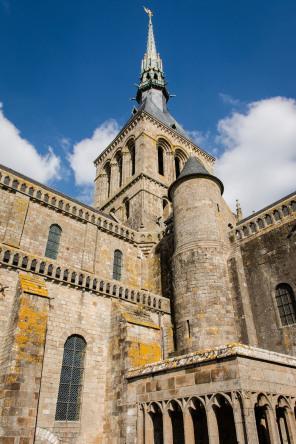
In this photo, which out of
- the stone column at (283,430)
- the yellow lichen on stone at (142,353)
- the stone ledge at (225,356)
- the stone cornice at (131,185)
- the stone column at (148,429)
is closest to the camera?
the stone ledge at (225,356)

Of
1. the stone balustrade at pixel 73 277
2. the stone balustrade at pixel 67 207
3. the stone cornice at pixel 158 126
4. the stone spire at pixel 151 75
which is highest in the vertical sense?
the stone spire at pixel 151 75

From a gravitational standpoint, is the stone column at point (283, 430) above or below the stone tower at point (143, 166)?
below

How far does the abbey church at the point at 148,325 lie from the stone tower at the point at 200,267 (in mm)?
53

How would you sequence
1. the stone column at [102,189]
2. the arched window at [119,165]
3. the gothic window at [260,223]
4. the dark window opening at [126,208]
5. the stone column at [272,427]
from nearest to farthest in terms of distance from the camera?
1. the stone column at [272,427]
2. the gothic window at [260,223]
3. the dark window opening at [126,208]
4. the arched window at [119,165]
5. the stone column at [102,189]

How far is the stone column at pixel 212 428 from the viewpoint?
5781mm

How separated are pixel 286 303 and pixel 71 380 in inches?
335

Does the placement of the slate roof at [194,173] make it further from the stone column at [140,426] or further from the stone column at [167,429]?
the stone column at [167,429]

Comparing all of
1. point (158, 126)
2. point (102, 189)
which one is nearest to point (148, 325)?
point (102, 189)

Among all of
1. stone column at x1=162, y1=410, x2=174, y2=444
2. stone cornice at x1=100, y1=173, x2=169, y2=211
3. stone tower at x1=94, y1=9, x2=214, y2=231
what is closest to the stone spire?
stone tower at x1=94, y1=9, x2=214, y2=231

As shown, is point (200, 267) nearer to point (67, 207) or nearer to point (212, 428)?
point (67, 207)

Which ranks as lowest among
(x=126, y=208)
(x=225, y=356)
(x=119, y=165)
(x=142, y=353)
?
(x=225, y=356)

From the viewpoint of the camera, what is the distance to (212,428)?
230 inches

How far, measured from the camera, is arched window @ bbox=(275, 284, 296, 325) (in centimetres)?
1191

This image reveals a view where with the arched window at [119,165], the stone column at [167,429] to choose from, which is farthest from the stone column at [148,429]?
the arched window at [119,165]
